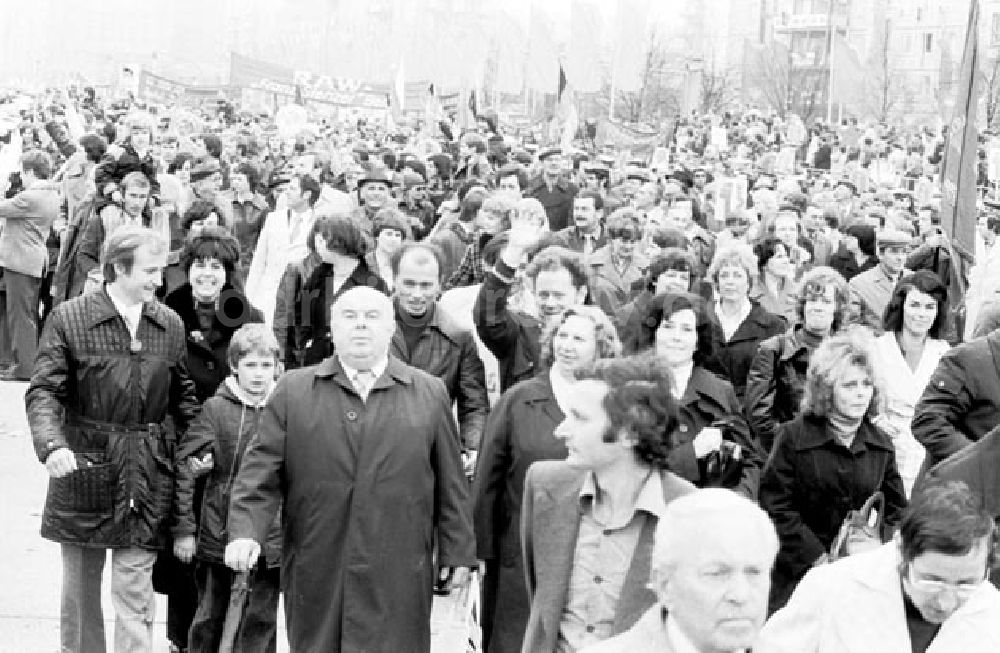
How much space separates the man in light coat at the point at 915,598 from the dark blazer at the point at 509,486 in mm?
2236

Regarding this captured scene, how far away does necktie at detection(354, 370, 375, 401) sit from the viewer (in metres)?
6.49

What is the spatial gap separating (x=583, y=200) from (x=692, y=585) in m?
9.14

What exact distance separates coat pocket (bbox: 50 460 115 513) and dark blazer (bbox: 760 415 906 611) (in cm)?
250

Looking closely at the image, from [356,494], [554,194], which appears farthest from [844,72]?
[356,494]

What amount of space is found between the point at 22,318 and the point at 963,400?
9.37m

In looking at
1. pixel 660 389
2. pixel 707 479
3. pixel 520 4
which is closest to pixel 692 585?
pixel 660 389

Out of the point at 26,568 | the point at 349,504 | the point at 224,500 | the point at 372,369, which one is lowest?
the point at 26,568

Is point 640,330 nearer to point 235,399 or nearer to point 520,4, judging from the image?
point 235,399

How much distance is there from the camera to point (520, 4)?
333 ft

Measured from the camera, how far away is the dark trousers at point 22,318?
580 inches

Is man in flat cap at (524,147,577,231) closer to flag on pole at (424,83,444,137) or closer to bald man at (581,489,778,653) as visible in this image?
flag on pole at (424,83,444,137)

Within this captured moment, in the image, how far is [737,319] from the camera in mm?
9758

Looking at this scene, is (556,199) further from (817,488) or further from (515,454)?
(515,454)

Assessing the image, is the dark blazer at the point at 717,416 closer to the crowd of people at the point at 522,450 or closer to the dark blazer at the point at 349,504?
the crowd of people at the point at 522,450
